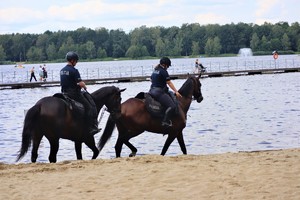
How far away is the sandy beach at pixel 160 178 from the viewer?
1073cm

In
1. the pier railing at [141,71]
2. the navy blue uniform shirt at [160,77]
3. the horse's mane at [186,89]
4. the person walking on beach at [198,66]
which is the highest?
the navy blue uniform shirt at [160,77]

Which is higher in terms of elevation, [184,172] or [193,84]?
[193,84]

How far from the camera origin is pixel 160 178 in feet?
39.3

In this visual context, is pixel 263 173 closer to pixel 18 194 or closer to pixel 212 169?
pixel 212 169

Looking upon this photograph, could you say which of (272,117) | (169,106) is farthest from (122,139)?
(272,117)

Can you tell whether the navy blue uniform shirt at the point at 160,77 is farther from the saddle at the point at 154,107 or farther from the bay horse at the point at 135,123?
the bay horse at the point at 135,123

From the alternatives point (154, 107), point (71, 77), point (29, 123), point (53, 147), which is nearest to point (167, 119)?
point (154, 107)

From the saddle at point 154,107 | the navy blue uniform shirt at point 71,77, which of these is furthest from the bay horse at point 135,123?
the navy blue uniform shirt at point 71,77

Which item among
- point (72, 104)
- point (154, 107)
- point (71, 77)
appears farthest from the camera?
point (154, 107)

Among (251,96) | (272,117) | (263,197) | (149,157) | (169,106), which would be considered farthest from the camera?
(251,96)

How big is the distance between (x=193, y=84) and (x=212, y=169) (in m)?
6.10

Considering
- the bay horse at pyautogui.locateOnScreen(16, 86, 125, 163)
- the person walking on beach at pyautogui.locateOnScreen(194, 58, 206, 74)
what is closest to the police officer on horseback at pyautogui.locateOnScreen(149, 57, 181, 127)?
the bay horse at pyautogui.locateOnScreen(16, 86, 125, 163)

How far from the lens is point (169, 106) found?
55.7ft

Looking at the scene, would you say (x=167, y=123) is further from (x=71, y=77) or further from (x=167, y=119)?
(x=71, y=77)
